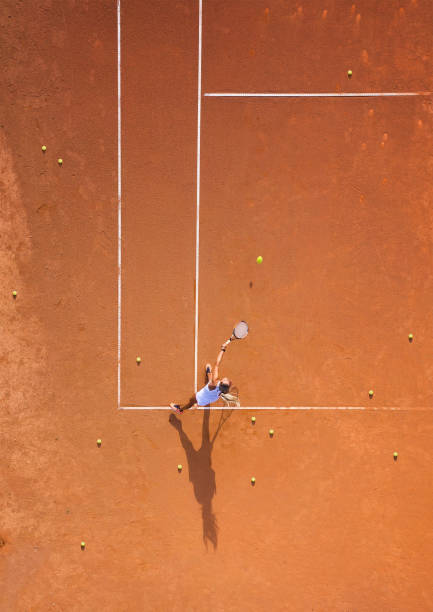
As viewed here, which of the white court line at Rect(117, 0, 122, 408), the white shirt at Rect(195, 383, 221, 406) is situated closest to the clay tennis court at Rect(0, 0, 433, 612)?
the white court line at Rect(117, 0, 122, 408)

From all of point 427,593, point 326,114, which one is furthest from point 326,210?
point 427,593

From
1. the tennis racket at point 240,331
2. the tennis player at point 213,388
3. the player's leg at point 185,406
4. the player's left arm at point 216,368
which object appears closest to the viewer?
the tennis player at point 213,388

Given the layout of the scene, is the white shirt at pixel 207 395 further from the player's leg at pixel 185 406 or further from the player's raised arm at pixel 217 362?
the player's leg at pixel 185 406

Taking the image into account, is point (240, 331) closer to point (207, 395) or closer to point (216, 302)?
point (216, 302)

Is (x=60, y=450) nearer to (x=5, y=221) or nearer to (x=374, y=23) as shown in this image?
(x=5, y=221)

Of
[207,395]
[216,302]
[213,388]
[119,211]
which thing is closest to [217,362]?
[213,388]

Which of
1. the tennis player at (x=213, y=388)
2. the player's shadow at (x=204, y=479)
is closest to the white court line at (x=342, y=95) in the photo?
the tennis player at (x=213, y=388)
